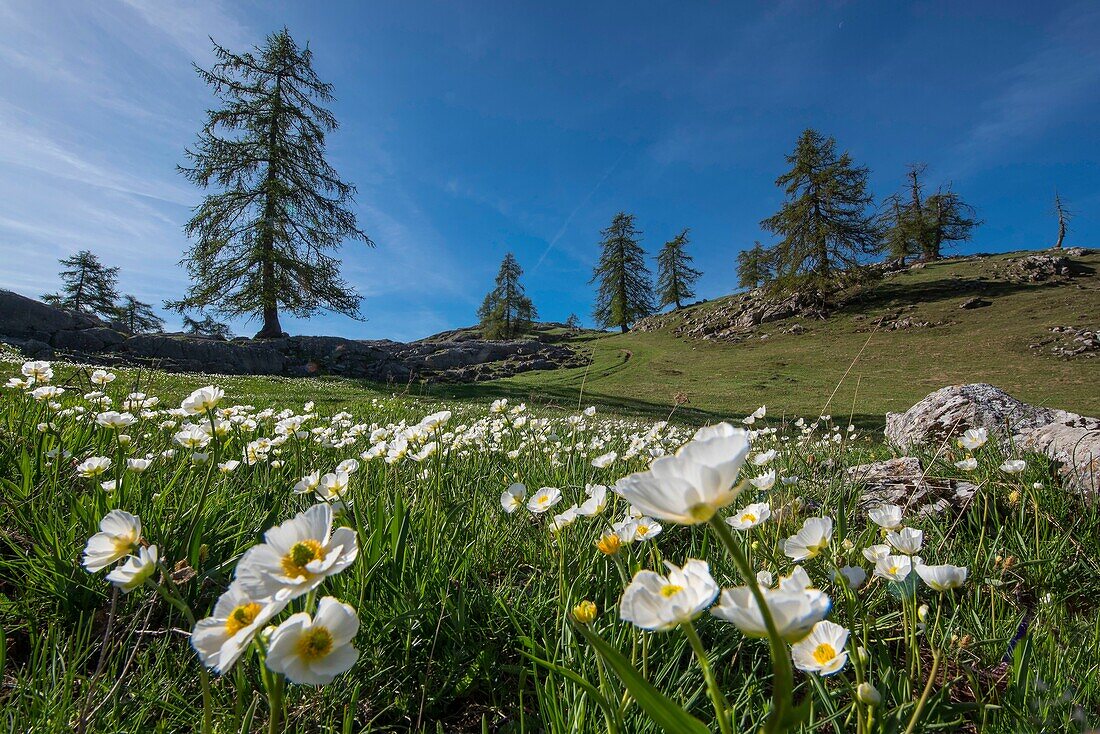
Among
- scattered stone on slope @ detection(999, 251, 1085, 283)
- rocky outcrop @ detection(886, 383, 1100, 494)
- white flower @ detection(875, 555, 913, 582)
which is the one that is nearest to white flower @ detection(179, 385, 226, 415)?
white flower @ detection(875, 555, 913, 582)

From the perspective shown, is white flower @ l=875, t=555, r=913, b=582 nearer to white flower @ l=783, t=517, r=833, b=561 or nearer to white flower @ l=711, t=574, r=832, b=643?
white flower @ l=783, t=517, r=833, b=561

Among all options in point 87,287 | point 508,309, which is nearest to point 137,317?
point 87,287

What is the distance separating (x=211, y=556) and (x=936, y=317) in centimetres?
3521

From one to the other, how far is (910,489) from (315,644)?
10.2ft

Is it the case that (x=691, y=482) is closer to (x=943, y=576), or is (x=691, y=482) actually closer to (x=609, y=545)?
(x=609, y=545)

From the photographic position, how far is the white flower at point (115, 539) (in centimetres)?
103

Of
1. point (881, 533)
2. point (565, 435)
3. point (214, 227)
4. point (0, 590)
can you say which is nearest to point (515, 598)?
point (881, 533)

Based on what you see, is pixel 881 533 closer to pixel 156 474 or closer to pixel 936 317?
pixel 156 474

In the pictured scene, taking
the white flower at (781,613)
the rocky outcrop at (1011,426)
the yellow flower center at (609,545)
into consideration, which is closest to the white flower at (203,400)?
the yellow flower center at (609,545)

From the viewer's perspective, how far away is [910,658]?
1229mm

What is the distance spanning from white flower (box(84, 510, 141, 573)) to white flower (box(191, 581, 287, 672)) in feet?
1.51

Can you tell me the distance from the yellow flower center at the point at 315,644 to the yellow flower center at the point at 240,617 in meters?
0.11

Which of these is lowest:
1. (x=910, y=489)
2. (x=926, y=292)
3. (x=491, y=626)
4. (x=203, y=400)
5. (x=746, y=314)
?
(x=491, y=626)

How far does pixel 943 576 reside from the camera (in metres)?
1.05
